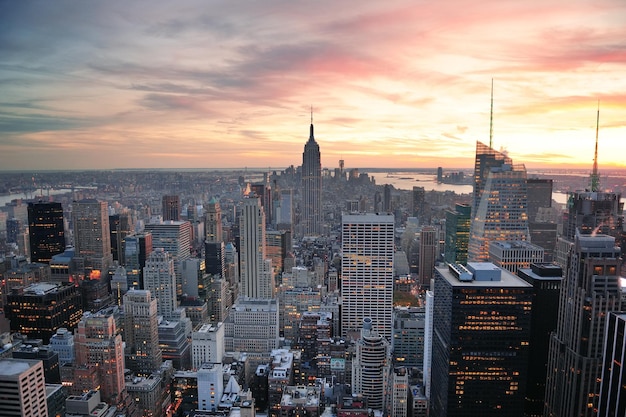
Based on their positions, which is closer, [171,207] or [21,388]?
[21,388]

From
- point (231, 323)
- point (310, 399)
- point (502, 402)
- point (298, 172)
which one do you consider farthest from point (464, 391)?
point (298, 172)

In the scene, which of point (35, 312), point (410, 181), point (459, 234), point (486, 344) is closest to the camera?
point (486, 344)

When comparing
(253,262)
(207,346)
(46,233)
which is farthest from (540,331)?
(46,233)

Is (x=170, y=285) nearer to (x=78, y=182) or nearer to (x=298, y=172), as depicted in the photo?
(x=78, y=182)

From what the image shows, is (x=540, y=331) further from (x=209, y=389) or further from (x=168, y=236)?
(x=168, y=236)

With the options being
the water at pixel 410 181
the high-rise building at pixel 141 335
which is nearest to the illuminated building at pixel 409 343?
the high-rise building at pixel 141 335

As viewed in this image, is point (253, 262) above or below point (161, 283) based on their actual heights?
above

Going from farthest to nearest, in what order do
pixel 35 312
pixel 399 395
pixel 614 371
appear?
pixel 35 312, pixel 399 395, pixel 614 371
